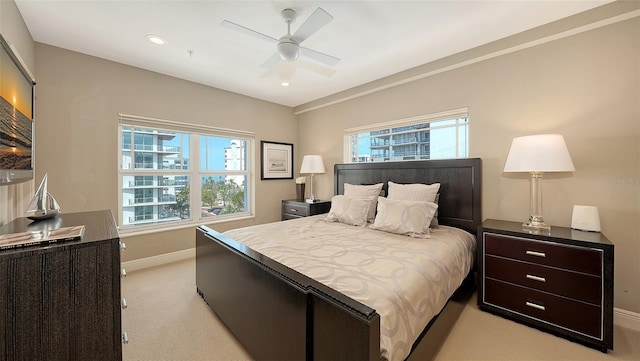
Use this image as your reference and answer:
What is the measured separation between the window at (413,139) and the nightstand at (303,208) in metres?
0.88

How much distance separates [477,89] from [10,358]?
3.96 m

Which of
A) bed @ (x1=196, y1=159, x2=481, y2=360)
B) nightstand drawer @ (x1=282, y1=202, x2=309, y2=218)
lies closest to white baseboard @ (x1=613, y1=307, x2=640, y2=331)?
bed @ (x1=196, y1=159, x2=481, y2=360)

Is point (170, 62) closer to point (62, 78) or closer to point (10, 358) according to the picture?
point (62, 78)

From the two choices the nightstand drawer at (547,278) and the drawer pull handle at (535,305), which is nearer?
the nightstand drawer at (547,278)

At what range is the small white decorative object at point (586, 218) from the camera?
6.80 feet

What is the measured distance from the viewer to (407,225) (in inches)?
96.0

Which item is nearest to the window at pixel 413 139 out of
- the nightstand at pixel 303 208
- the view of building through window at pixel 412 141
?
the view of building through window at pixel 412 141

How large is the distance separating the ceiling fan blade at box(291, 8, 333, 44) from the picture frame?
2742 mm

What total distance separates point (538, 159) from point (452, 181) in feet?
3.00

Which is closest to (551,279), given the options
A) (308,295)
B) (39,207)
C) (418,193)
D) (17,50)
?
(418,193)

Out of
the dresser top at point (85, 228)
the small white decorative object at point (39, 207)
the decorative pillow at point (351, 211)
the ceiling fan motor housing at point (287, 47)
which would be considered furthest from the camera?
the decorative pillow at point (351, 211)

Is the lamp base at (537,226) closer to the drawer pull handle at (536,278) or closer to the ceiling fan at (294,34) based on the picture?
the drawer pull handle at (536,278)

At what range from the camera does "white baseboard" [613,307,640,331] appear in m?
2.04

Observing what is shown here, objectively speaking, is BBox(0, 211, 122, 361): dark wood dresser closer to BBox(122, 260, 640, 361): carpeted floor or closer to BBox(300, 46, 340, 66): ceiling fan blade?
BBox(122, 260, 640, 361): carpeted floor
